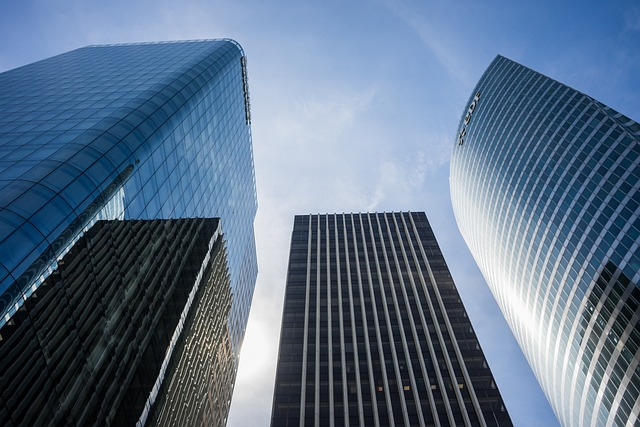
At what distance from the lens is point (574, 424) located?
96.1 meters

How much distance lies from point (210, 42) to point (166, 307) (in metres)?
52.2

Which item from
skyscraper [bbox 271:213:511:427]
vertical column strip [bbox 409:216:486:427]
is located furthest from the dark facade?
vertical column strip [bbox 409:216:486:427]

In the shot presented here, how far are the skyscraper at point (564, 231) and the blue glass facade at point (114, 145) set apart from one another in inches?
2732

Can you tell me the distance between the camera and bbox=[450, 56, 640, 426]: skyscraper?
2995 inches

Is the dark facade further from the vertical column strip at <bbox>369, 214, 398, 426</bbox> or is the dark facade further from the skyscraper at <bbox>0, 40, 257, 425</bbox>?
the vertical column strip at <bbox>369, 214, 398, 426</bbox>

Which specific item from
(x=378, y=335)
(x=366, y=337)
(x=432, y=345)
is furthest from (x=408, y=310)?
(x=366, y=337)

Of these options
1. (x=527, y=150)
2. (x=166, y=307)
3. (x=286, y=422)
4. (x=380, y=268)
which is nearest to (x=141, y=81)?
(x=166, y=307)

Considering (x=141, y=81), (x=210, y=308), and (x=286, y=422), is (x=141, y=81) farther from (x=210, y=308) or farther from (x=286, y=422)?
(x=286, y=422)

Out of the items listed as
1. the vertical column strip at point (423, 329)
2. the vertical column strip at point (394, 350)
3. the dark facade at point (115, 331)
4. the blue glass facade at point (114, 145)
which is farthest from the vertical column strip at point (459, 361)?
the blue glass facade at point (114, 145)

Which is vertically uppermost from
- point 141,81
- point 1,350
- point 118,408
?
point 141,81

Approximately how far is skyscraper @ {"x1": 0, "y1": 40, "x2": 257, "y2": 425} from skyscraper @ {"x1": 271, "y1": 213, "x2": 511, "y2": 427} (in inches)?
757

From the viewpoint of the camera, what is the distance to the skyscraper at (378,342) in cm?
7656

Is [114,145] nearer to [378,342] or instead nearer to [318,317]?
[378,342]

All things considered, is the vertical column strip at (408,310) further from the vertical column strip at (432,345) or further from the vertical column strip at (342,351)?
the vertical column strip at (342,351)
